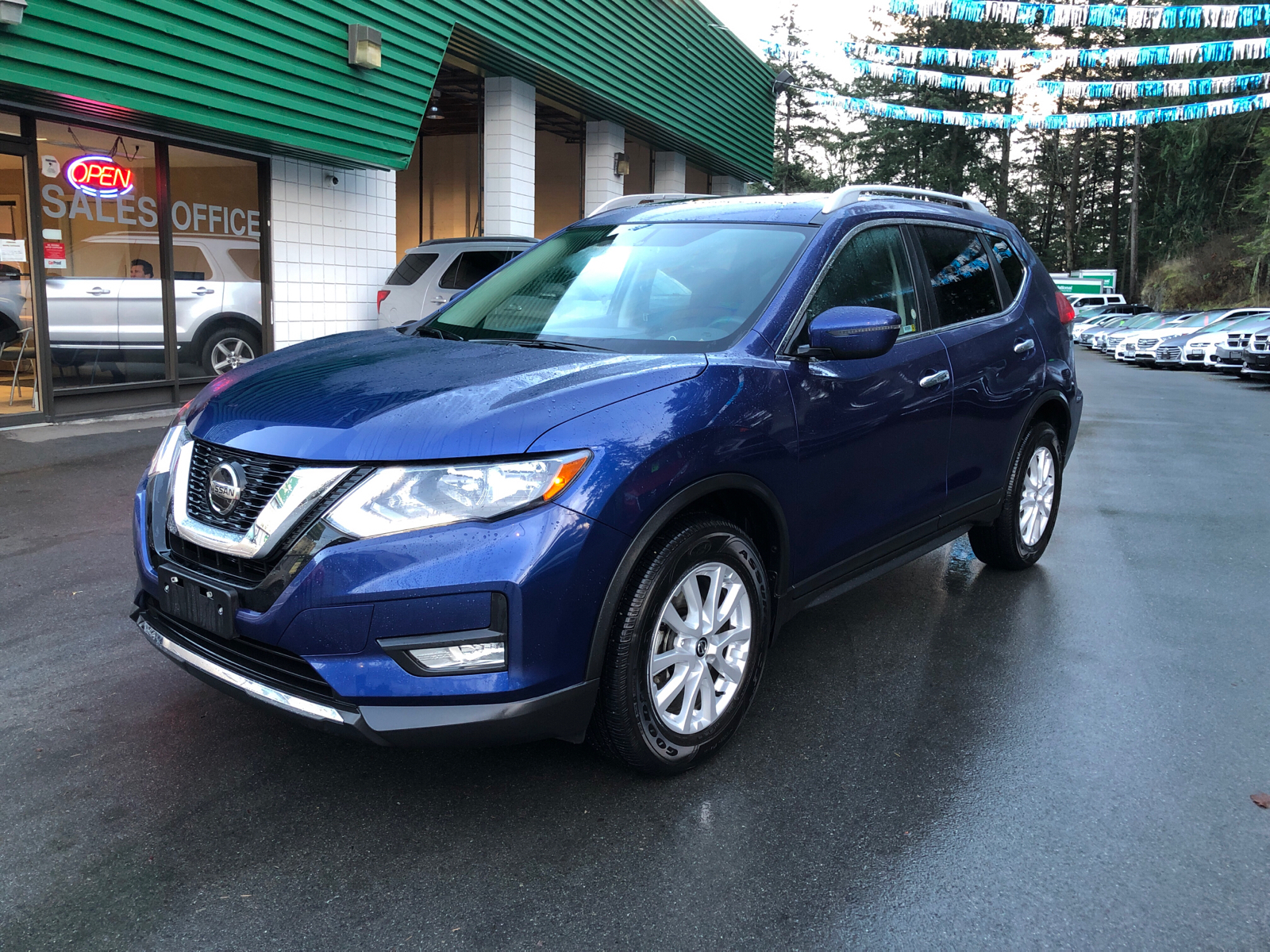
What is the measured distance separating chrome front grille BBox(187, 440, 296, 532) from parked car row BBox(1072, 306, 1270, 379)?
2145 centimetres

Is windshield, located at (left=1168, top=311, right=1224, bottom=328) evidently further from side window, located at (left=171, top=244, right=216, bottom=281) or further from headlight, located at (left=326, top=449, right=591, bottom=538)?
headlight, located at (left=326, top=449, right=591, bottom=538)

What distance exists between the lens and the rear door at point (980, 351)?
443 centimetres

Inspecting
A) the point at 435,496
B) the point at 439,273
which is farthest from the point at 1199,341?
the point at 435,496

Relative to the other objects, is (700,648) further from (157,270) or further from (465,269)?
(157,270)

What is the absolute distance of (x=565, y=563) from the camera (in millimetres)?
2613

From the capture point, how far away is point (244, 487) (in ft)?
9.00

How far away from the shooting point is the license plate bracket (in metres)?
2.71

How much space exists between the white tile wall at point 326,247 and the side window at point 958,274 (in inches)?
356

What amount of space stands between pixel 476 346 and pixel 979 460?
2.45 metres

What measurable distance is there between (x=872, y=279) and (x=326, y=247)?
9.96 meters

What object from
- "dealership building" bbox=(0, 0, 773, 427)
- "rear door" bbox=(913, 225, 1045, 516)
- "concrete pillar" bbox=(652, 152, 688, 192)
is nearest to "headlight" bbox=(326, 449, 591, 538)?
"rear door" bbox=(913, 225, 1045, 516)

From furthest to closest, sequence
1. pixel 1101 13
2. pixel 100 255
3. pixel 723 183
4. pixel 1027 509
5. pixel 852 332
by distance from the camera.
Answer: pixel 723 183, pixel 1101 13, pixel 100 255, pixel 1027 509, pixel 852 332

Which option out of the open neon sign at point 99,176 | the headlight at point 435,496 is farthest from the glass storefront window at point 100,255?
the headlight at point 435,496

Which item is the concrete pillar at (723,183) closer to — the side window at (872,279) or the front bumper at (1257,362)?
the front bumper at (1257,362)
